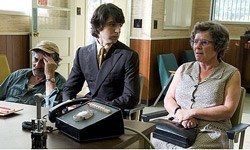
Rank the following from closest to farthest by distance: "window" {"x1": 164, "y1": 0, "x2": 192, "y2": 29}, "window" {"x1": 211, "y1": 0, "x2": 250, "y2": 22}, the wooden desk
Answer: the wooden desk
"window" {"x1": 164, "y1": 0, "x2": 192, "y2": 29}
"window" {"x1": 211, "y1": 0, "x2": 250, "y2": 22}

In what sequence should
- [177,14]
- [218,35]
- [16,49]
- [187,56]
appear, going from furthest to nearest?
[187,56] < [177,14] < [16,49] < [218,35]

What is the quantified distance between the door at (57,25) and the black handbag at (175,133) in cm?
186

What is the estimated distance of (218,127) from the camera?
6.85 feet

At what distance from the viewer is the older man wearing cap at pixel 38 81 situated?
223 centimetres

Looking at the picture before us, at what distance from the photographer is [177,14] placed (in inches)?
217

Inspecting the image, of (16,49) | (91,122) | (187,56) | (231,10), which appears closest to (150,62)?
(187,56)

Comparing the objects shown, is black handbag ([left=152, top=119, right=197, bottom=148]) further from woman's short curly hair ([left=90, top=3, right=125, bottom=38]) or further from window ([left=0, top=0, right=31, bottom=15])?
window ([left=0, top=0, right=31, bottom=15])

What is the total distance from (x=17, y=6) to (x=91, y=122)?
9.19ft

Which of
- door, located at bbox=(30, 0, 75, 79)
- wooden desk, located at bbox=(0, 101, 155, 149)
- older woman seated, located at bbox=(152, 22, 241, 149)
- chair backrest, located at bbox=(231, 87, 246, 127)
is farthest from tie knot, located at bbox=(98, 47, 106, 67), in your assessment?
door, located at bbox=(30, 0, 75, 79)

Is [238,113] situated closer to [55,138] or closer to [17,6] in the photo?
[55,138]

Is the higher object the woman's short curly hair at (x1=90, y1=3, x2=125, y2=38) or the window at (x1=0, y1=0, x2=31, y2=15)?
the window at (x1=0, y1=0, x2=31, y2=15)

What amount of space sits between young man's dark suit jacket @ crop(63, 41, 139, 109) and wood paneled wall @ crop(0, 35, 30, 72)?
5.21ft

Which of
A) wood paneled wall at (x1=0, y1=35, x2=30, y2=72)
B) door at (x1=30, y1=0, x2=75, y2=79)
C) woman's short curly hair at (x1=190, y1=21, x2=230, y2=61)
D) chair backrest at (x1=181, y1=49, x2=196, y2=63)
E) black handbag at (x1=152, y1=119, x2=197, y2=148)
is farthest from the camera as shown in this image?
chair backrest at (x1=181, y1=49, x2=196, y2=63)

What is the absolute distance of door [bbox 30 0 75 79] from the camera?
370cm
